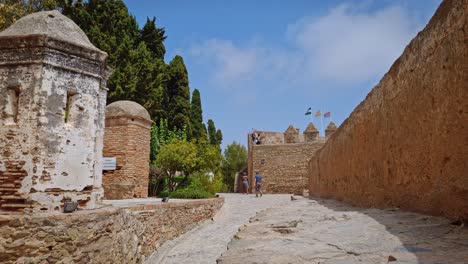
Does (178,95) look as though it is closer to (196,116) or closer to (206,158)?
(196,116)

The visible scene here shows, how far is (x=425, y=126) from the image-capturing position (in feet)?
12.0

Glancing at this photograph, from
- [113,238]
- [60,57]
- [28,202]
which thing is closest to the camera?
[113,238]

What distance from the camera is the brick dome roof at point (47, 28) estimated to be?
7.16 meters

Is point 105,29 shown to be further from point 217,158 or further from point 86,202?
point 86,202

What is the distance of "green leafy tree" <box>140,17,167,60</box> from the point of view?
28.6 meters

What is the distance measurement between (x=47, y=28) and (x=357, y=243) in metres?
7.15

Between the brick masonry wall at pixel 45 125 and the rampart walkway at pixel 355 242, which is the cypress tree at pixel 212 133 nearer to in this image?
the brick masonry wall at pixel 45 125

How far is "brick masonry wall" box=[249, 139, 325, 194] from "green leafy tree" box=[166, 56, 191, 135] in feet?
20.3

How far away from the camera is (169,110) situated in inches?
1121

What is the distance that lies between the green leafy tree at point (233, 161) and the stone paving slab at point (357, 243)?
126 ft

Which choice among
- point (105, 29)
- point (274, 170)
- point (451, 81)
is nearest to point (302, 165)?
point (274, 170)

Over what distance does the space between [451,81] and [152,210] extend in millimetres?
7819

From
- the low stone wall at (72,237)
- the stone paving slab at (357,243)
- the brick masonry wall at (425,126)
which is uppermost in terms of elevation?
the brick masonry wall at (425,126)

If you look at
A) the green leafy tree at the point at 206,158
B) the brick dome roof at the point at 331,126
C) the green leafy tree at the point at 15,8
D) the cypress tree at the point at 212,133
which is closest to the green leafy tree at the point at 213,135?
the cypress tree at the point at 212,133
